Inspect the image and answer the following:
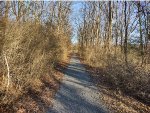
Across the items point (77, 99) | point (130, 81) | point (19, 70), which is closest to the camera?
point (19, 70)

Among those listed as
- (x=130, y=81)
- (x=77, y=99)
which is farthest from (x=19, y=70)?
(x=130, y=81)

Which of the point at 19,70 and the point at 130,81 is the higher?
the point at 19,70

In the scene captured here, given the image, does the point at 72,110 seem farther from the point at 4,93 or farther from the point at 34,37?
the point at 34,37

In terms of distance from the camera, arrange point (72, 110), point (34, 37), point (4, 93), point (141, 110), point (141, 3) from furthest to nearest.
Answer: point (141, 3) < point (34, 37) < point (141, 110) < point (72, 110) < point (4, 93)

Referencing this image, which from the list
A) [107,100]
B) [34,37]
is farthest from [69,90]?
[34,37]

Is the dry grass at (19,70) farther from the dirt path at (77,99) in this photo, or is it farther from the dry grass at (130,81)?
the dry grass at (130,81)

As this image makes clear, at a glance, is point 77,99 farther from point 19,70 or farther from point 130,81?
point 130,81

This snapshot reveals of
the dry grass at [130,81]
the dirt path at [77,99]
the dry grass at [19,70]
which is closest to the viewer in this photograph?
the dry grass at [19,70]

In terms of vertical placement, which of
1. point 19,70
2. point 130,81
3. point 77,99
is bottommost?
point 77,99

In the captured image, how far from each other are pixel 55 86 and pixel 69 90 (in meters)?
1.23

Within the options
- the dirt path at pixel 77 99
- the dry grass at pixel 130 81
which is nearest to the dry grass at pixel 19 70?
the dirt path at pixel 77 99

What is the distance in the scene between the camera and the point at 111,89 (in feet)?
53.3

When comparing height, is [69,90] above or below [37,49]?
below

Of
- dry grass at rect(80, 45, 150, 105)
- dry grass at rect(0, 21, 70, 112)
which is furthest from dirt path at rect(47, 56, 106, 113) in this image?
dry grass at rect(80, 45, 150, 105)
